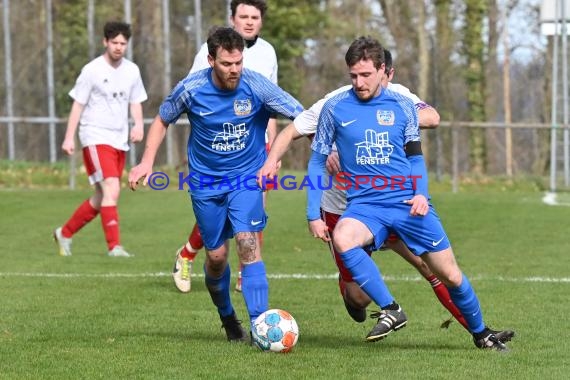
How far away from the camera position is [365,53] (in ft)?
21.5

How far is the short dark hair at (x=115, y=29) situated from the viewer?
37.6 feet

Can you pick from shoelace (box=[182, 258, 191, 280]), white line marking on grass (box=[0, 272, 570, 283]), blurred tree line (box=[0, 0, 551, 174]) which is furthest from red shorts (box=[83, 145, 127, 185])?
blurred tree line (box=[0, 0, 551, 174])

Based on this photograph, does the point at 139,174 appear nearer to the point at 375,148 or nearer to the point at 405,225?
the point at 375,148

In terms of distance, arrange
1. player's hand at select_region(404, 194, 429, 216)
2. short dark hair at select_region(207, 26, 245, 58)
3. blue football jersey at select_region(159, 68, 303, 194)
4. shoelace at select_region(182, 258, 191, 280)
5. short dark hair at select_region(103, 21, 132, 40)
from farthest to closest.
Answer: short dark hair at select_region(103, 21, 132, 40), shoelace at select_region(182, 258, 191, 280), blue football jersey at select_region(159, 68, 303, 194), short dark hair at select_region(207, 26, 245, 58), player's hand at select_region(404, 194, 429, 216)

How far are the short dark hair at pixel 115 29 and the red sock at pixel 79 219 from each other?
5.69 ft

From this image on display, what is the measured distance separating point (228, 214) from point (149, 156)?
1.89 ft

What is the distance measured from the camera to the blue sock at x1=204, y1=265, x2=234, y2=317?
7359 mm

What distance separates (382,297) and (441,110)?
772 inches

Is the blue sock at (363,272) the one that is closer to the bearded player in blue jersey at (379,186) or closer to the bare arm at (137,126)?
the bearded player in blue jersey at (379,186)

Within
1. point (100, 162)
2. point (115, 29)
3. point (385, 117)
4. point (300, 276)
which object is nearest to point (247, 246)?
point (385, 117)

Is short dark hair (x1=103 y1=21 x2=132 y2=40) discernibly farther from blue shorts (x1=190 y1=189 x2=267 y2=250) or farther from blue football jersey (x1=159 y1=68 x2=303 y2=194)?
blue shorts (x1=190 y1=189 x2=267 y2=250)

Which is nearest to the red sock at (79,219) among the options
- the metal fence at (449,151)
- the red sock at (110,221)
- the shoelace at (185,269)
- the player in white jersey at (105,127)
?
the player in white jersey at (105,127)

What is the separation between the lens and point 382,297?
6562 millimetres

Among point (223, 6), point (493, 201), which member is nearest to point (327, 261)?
point (493, 201)
